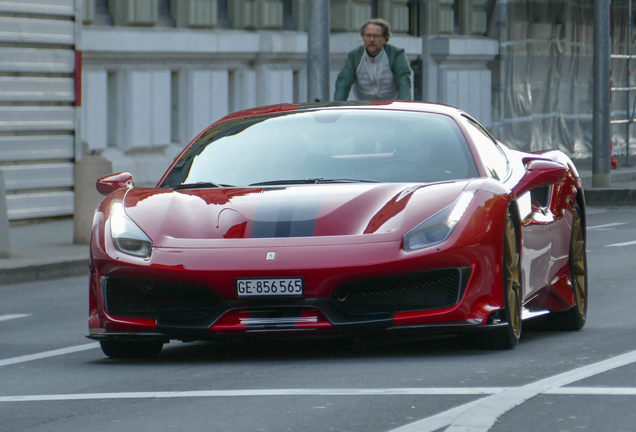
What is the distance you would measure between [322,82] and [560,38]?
16.1 m

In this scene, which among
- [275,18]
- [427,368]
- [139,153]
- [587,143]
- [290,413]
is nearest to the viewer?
[290,413]

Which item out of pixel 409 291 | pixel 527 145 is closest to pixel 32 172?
pixel 409 291

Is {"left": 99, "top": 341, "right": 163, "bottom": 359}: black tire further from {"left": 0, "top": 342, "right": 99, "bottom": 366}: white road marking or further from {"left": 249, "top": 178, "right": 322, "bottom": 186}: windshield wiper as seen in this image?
{"left": 249, "top": 178, "right": 322, "bottom": 186}: windshield wiper

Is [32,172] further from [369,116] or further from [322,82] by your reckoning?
[369,116]

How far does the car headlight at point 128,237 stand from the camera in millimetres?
Answer: 6336

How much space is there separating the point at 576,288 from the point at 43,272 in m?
5.51

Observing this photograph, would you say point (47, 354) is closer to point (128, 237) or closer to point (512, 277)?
point (128, 237)

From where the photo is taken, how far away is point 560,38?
1229 inches

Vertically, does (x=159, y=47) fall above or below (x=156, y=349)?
above

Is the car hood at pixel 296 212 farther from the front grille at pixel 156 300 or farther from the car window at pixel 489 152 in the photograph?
the car window at pixel 489 152

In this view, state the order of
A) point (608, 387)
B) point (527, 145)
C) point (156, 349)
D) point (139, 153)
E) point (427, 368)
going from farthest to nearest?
point (527, 145) → point (139, 153) → point (156, 349) → point (427, 368) → point (608, 387)

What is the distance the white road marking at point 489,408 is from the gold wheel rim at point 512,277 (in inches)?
25.5

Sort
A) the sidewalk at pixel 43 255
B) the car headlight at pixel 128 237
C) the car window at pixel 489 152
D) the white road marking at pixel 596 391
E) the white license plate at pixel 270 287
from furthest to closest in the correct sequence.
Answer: the sidewalk at pixel 43 255, the car window at pixel 489 152, the car headlight at pixel 128 237, the white license plate at pixel 270 287, the white road marking at pixel 596 391

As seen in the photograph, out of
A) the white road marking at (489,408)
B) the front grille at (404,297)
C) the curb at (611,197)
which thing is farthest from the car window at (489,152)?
the curb at (611,197)
